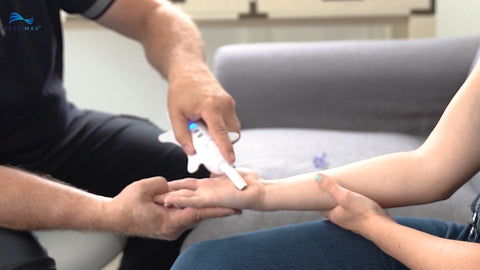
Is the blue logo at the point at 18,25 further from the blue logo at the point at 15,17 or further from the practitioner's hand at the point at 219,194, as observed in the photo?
the practitioner's hand at the point at 219,194

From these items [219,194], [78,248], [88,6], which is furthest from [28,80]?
[219,194]

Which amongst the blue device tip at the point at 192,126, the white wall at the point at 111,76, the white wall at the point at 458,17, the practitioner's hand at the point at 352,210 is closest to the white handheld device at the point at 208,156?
the blue device tip at the point at 192,126

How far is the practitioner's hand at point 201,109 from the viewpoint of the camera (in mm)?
964

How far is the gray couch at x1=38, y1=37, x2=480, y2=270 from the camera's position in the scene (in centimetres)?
A: 136

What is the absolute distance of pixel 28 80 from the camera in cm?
115

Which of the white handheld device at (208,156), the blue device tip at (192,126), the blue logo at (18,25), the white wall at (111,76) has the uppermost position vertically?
the blue logo at (18,25)

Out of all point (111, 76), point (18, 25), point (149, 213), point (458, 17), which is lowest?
point (111, 76)

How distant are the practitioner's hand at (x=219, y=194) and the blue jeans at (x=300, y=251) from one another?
0.18ft

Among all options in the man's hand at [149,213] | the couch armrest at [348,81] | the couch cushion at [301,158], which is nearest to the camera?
the man's hand at [149,213]

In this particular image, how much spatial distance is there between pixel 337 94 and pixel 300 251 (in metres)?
0.70

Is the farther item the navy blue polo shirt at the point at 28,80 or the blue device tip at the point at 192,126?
the navy blue polo shirt at the point at 28,80

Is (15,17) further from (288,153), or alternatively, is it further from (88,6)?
(288,153)

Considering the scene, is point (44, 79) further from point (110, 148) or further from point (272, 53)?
point (272, 53)

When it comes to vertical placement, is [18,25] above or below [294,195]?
above
